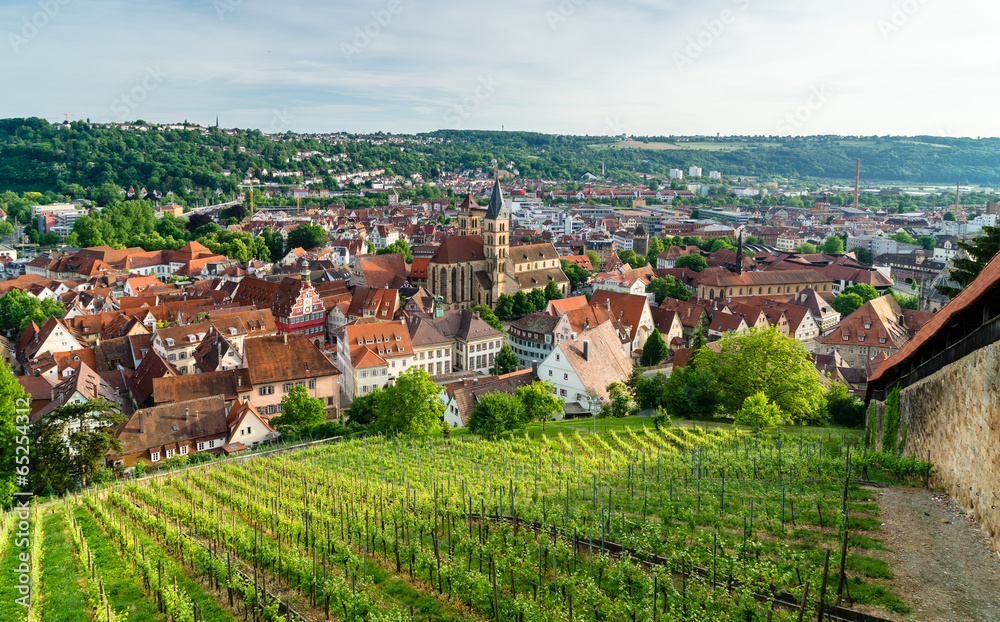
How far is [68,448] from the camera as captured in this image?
28.5 meters

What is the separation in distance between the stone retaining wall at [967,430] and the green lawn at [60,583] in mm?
18439

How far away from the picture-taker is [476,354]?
55.6 metres

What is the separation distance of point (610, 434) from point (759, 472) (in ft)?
31.4

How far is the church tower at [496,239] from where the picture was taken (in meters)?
77.7

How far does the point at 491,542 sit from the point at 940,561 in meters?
8.72

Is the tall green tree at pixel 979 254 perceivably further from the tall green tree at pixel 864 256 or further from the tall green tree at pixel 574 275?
the tall green tree at pixel 864 256

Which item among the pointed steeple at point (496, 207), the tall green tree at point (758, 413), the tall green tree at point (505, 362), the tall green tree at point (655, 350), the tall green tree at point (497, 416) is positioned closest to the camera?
→ the tall green tree at point (758, 413)

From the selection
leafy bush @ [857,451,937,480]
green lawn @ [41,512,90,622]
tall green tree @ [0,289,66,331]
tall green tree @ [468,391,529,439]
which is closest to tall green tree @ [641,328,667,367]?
tall green tree @ [468,391,529,439]

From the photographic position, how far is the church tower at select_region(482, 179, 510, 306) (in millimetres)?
77688

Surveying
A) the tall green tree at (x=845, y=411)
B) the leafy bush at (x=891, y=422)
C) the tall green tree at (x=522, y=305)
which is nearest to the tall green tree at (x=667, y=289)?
the tall green tree at (x=522, y=305)

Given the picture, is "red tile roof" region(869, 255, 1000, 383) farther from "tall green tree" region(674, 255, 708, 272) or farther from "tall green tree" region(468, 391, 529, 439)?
"tall green tree" region(674, 255, 708, 272)

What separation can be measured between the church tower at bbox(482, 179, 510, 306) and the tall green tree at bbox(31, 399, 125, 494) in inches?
1992

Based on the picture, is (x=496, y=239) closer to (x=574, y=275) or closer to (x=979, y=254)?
(x=574, y=275)

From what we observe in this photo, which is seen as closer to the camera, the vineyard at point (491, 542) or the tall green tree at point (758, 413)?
the vineyard at point (491, 542)
